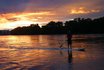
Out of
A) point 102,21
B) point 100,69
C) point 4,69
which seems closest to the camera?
point 100,69

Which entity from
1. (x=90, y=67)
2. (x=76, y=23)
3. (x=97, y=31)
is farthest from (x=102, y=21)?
(x=90, y=67)

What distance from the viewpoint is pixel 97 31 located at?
180 metres

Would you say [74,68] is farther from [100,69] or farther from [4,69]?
[4,69]

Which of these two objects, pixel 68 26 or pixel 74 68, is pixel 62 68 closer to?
pixel 74 68

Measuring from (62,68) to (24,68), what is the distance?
2.46m

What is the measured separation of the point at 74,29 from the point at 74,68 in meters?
166

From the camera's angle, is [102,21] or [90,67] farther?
[102,21]

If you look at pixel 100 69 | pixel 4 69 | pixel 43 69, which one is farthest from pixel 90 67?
pixel 4 69

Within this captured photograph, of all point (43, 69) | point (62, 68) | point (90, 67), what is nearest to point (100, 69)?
point (90, 67)

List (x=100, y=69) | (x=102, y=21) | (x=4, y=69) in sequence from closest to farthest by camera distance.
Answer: (x=100, y=69) → (x=4, y=69) → (x=102, y=21)

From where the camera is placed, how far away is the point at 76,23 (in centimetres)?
18650

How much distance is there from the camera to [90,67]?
17.2 meters

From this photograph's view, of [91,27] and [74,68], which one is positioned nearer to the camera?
[74,68]

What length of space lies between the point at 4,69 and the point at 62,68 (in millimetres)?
3731
